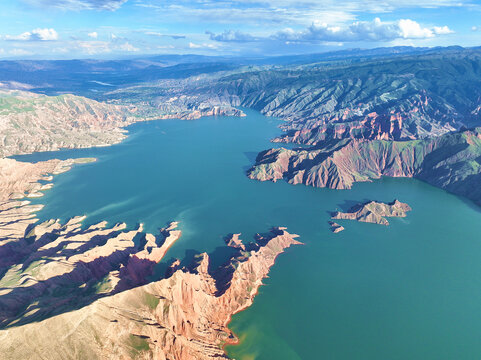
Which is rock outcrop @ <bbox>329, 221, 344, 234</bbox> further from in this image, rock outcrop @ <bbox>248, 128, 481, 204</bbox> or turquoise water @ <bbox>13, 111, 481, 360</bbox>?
rock outcrop @ <bbox>248, 128, 481, 204</bbox>

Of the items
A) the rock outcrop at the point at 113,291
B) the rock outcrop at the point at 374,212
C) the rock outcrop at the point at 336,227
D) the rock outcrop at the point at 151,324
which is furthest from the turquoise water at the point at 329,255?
the rock outcrop at the point at 113,291

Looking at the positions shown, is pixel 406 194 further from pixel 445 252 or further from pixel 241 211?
pixel 241 211

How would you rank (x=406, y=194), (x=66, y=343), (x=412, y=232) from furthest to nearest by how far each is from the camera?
1. (x=406, y=194)
2. (x=412, y=232)
3. (x=66, y=343)

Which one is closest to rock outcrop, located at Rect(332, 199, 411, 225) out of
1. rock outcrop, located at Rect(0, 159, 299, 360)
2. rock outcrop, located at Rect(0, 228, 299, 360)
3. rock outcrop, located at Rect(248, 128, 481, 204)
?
rock outcrop, located at Rect(0, 159, 299, 360)

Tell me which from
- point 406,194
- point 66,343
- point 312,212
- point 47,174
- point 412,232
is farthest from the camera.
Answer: point 47,174

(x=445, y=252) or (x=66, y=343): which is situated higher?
(x=66, y=343)

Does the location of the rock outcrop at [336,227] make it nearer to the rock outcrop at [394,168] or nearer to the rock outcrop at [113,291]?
the rock outcrop at [113,291]

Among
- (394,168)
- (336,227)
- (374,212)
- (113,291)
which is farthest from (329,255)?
(394,168)

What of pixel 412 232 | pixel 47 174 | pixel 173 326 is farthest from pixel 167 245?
pixel 47 174
